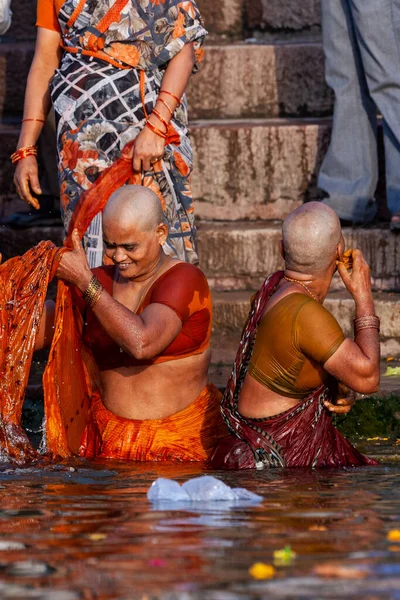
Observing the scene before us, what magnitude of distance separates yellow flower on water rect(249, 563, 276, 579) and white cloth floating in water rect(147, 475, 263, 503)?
3.80 feet

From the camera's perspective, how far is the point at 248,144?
899 centimetres

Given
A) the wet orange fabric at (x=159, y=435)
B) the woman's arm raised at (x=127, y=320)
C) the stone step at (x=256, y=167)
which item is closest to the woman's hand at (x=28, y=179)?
the woman's arm raised at (x=127, y=320)

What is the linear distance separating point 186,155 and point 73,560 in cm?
332

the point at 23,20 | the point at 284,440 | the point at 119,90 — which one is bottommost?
the point at 284,440

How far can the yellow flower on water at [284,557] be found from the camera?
387 centimetres

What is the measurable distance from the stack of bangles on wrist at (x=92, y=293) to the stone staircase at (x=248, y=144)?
5.76 feet

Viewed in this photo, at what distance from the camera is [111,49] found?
680 centimetres

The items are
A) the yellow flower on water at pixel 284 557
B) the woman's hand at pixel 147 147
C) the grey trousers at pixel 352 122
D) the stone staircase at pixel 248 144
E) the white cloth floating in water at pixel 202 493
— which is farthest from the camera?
the stone staircase at pixel 248 144

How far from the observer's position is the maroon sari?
5.86 metres

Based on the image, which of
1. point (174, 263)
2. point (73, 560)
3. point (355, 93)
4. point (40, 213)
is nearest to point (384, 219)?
point (355, 93)

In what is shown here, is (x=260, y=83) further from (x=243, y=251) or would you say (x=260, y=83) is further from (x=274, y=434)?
(x=274, y=434)

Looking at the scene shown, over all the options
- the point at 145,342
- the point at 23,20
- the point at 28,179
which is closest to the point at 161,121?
the point at 28,179

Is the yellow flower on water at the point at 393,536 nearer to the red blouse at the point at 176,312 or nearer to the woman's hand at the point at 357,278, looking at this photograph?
the woman's hand at the point at 357,278

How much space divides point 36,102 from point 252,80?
2761 mm
